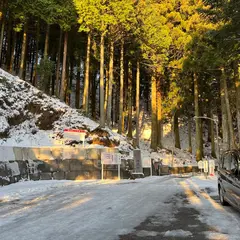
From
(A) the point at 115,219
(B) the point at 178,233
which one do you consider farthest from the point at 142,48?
(B) the point at 178,233

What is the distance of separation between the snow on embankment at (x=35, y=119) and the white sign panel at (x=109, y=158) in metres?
3.82

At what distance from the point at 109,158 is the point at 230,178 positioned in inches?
487

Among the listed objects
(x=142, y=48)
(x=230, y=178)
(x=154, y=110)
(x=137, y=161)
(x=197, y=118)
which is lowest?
(x=230, y=178)

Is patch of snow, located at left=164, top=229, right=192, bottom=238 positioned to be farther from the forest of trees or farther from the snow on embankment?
the snow on embankment

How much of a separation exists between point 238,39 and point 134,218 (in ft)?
44.7

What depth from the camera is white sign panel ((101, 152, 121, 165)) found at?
19219 millimetres

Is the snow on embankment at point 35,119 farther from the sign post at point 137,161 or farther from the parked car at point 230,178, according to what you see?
the parked car at point 230,178

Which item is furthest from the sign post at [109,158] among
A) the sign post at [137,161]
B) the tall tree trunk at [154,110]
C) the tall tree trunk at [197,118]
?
the tall tree trunk at [197,118]

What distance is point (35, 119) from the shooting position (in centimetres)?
2438

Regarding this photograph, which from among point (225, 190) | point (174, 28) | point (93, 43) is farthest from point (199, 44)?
point (225, 190)

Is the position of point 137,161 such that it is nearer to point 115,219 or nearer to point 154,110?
point 154,110

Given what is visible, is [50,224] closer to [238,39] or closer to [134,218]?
[134,218]

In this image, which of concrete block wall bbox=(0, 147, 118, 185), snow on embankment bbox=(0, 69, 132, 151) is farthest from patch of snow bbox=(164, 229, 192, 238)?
snow on embankment bbox=(0, 69, 132, 151)

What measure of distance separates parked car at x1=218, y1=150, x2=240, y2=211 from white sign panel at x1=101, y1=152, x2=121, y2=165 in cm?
1083
